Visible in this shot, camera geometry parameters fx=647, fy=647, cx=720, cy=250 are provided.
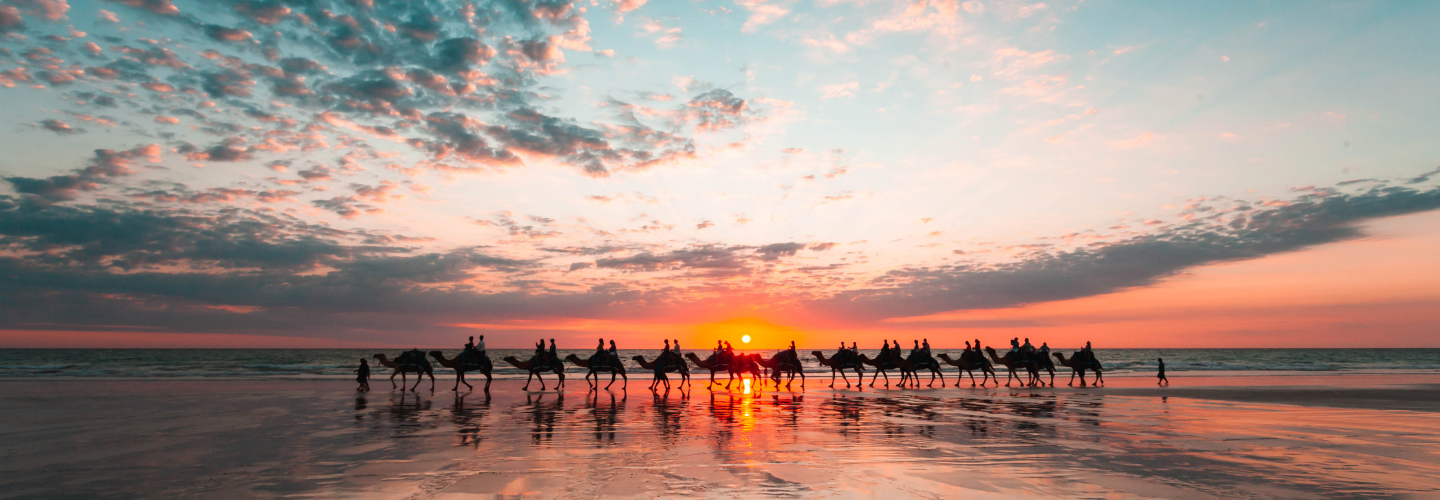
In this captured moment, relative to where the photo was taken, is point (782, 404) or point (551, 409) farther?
point (782, 404)

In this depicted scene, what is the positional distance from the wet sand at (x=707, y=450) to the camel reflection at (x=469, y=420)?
0.10 m

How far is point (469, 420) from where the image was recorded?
15.6 meters

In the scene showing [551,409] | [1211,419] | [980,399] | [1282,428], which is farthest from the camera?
[980,399]

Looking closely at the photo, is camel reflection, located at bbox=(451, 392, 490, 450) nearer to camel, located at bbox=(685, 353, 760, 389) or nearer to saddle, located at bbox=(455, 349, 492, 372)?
saddle, located at bbox=(455, 349, 492, 372)

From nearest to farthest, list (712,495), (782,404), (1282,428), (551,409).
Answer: (712,495) → (1282,428) → (551,409) → (782,404)

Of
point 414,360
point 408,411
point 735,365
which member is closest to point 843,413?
point 408,411

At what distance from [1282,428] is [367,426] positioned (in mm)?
20196

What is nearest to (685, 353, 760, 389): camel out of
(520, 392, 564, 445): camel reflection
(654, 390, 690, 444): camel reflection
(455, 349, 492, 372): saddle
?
(654, 390, 690, 444): camel reflection

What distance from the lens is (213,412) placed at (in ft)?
55.8

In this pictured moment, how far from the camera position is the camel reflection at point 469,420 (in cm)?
1216

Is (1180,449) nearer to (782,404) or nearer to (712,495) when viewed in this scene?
(712,495)

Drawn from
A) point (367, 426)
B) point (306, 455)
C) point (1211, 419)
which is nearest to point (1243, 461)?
point (1211, 419)

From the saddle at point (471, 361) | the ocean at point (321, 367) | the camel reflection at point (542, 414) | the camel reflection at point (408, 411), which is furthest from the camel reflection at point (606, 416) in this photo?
the ocean at point (321, 367)

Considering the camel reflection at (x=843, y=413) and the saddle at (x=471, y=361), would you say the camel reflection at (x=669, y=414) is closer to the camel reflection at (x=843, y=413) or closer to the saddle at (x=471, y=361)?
the camel reflection at (x=843, y=413)
